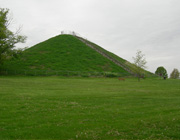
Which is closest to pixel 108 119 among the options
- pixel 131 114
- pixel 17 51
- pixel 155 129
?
pixel 131 114

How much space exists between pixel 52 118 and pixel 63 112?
1.49 meters

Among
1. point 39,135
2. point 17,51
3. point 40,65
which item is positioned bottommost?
point 39,135

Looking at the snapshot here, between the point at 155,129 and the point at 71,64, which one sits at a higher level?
the point at 71,64

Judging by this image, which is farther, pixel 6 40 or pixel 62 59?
pixel 62 59

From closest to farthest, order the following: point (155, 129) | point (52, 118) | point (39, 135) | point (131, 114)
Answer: point (39, 135), point (155, 129), point (52, 118), point (131, 114)

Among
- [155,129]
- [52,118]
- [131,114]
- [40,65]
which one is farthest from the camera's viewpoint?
[40,65]

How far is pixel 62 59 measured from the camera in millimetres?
64312

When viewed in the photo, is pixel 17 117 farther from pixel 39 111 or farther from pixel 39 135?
pixel 39 135

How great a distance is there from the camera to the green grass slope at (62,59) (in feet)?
184

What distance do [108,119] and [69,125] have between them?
2538 mm

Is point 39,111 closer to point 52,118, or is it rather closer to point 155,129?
point 52,118

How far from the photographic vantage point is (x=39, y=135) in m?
7.77

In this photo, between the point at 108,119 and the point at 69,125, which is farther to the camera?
the point at 108,119

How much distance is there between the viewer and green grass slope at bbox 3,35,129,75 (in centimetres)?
5603
